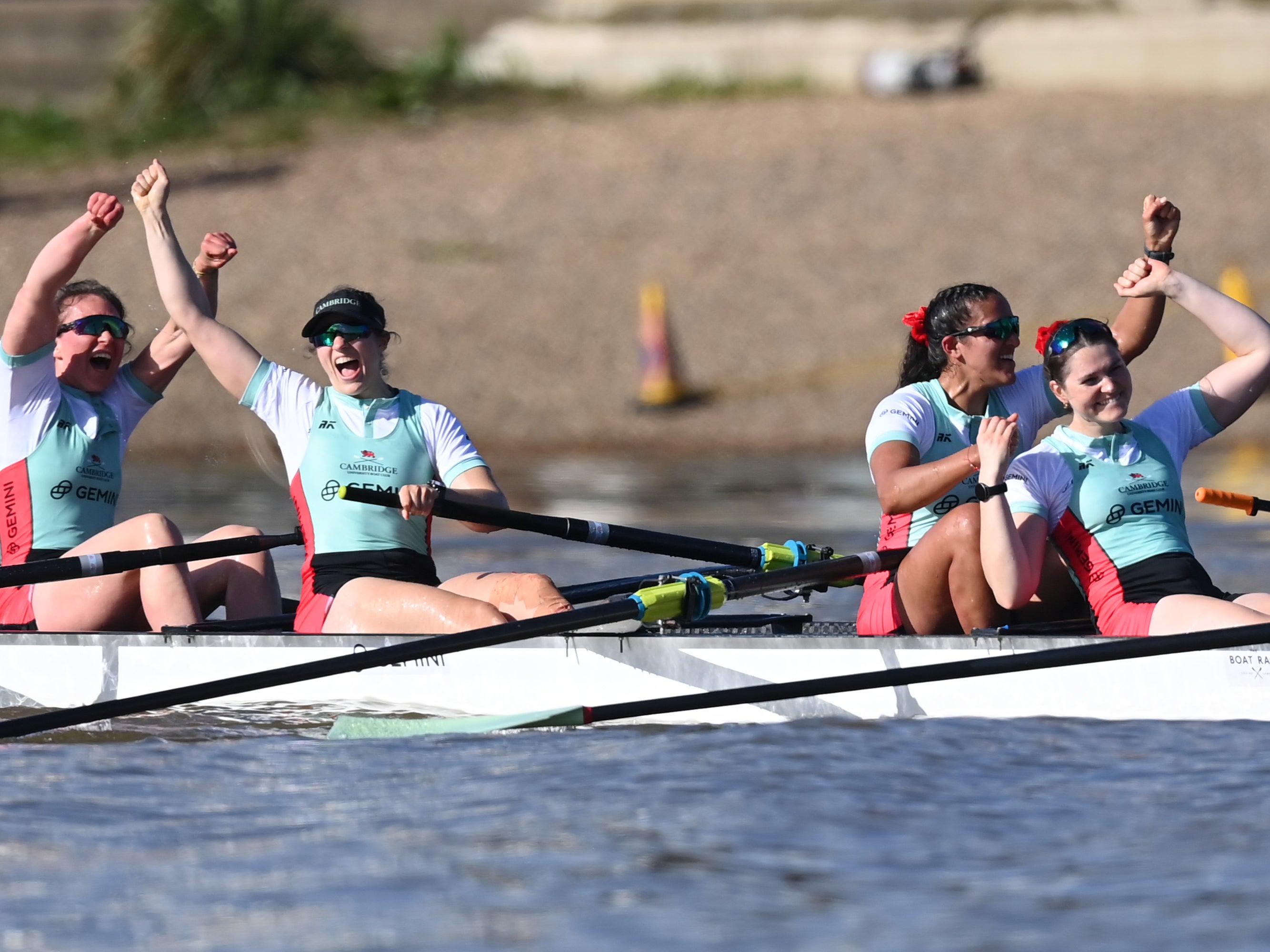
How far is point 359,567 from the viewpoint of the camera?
242 inches

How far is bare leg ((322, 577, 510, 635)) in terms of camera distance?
233 inches

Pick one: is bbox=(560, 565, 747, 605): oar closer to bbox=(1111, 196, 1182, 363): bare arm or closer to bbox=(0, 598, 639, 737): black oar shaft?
bbox=(0, 598, 639, 737): black oar shaft

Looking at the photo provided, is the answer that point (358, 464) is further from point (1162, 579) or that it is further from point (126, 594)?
point (1162, 579)

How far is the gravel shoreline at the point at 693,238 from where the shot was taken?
1606 cm

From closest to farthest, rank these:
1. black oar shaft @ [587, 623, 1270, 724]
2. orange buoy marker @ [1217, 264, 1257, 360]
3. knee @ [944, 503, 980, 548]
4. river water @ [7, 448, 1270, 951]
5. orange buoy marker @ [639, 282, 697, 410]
Answer: river water @ [7, 448, 1270, 951] → black oar shaft @ [587, 623, 1270, 724] → knee @ [944, 503, 980, 548] → orange buoy marker @ [1217, 264, 1257, 360] → orange buoy marker @ [639, 282, 697, 410]

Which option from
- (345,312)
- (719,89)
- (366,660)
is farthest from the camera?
(719,89)

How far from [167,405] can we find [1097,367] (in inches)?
466

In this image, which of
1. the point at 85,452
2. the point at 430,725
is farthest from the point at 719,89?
the point at 430,725

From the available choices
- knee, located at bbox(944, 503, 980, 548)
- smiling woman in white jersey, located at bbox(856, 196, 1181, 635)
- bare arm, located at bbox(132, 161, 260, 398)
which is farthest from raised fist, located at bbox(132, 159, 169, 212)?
knee, located at bbox(944, 503, 980, 548)

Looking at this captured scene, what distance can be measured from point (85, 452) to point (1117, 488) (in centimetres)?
335

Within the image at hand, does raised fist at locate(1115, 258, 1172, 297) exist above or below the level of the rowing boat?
above

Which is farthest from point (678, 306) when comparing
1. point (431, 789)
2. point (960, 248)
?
point (431, 789)

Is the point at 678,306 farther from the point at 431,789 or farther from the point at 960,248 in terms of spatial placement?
the point at 431,789

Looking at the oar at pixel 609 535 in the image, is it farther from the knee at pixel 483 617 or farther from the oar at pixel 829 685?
the oar at pixel 829 685
